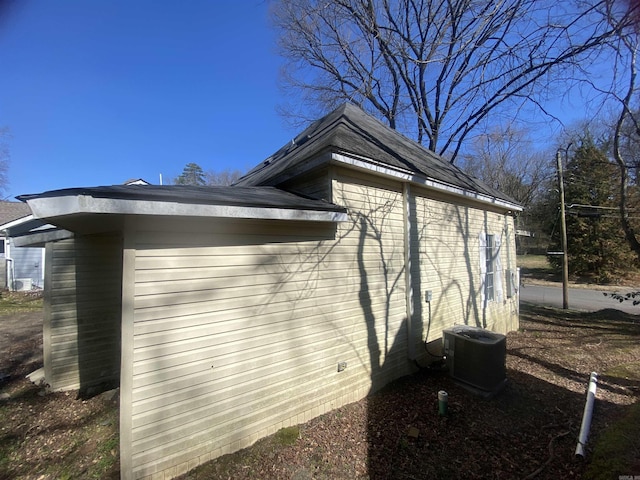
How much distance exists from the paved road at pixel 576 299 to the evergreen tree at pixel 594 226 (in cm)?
389

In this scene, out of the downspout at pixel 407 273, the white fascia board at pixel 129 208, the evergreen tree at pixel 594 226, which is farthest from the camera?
the evergreen tree at pixel 594 226

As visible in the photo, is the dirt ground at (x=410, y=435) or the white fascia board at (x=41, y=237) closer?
the dirt ground at (x=410, y=435)

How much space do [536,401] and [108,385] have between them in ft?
22.9

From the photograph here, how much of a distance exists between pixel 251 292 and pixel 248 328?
40 cm

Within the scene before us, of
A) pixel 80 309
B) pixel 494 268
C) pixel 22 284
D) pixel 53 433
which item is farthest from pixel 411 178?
pixel 22 284

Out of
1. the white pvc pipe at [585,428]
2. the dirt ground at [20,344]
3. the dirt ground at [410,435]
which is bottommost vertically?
the dirt ground at [20,344]

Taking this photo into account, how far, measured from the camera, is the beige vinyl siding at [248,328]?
8.83 feet

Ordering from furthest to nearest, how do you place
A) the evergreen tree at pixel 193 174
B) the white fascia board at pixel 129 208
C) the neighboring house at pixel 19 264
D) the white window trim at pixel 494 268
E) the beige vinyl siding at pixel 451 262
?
the evergreen tree at pixel 193 174
the neighboring house at pixel 19 264
the white window trim at pixel 494 268
the beige vinyl siding at pixel 451 262
the white fascia board at pixel 129 208

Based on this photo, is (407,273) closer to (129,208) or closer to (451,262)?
(451,262)

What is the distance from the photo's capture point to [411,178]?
4.95 m

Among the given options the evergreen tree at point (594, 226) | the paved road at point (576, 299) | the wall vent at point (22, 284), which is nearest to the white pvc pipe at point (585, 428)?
the paved road at point (576, 299)

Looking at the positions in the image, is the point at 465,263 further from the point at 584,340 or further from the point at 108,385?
the point at 108,385

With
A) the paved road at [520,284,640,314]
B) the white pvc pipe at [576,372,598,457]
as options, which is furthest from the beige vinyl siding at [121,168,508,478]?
the paved road at [520,284,640,314]

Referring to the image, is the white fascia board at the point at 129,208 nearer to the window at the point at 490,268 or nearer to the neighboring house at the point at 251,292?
the neighboring house at the point at 251,292
